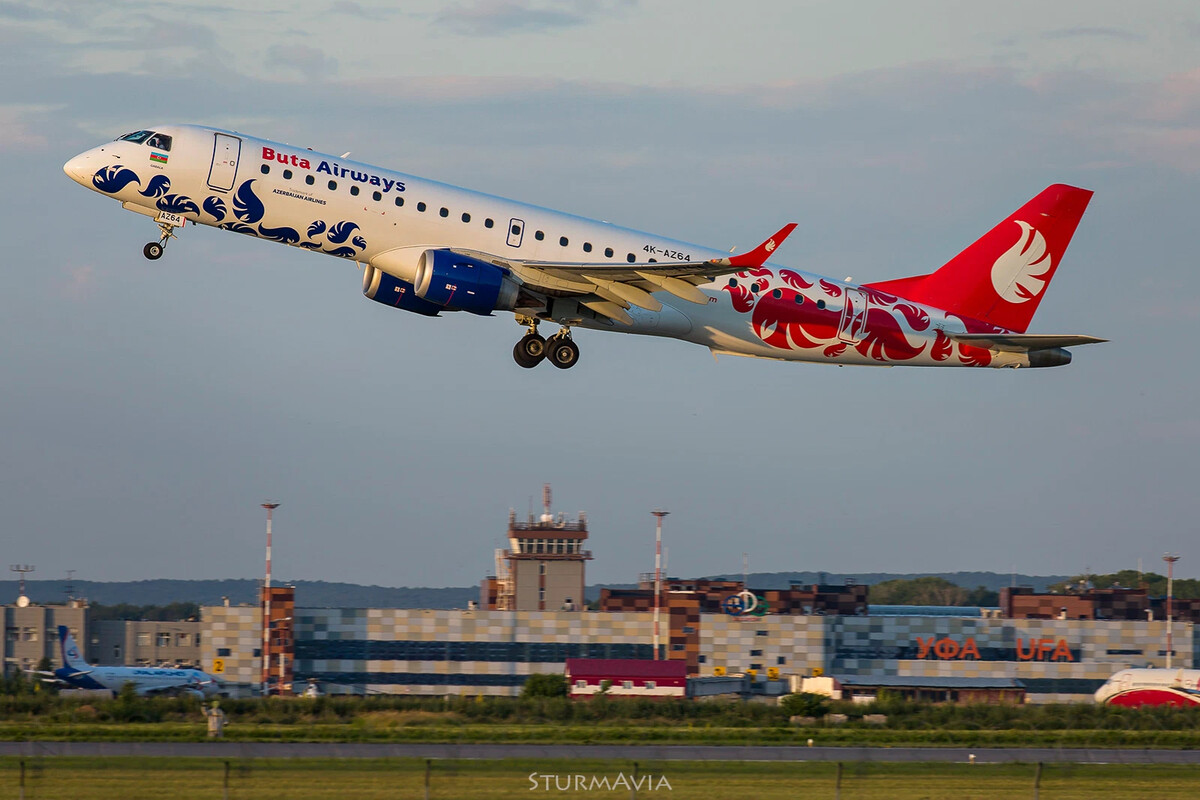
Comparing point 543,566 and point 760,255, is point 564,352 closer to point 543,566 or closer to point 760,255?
point 760,255

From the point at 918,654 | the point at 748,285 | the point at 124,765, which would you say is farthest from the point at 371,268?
the point at 918,654

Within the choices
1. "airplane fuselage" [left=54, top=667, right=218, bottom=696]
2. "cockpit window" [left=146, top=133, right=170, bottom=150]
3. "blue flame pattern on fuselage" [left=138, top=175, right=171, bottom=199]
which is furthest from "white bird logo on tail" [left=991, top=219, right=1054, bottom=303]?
"airplane fuselage" [left=54, top=667, right=218, bottom=696]

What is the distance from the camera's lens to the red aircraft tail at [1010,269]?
47375 mm

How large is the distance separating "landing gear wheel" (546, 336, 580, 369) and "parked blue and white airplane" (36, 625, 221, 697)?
31.9 meters

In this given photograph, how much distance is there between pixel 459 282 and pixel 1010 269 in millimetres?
20567

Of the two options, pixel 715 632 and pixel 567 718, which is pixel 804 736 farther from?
pixel 715 632

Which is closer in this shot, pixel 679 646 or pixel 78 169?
pixel 78 169

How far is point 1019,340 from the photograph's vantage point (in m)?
44.3

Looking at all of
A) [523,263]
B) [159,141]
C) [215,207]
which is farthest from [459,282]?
[159,141]

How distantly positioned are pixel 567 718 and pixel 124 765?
21.6 meters

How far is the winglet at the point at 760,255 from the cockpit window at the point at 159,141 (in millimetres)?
16040

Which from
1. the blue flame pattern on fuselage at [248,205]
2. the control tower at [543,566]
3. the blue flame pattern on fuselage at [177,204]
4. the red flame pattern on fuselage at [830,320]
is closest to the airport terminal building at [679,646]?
the control tower at [543,566]

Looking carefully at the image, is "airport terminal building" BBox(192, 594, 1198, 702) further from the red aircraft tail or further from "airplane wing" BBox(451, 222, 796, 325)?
"airplane wing" BBox(451, 222, 796, 325)

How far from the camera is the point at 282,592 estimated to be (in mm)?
105250
